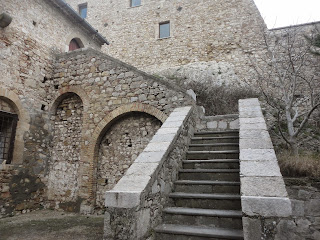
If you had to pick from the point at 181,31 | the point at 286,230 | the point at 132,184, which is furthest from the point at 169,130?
the point at 181,31

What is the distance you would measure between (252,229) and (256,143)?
152 centimetres

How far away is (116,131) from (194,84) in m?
5.06

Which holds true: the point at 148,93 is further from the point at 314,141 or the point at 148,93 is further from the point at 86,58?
the point at 314,141

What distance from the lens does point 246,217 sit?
2.36 m

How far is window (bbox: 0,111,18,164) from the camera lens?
21.0 ft

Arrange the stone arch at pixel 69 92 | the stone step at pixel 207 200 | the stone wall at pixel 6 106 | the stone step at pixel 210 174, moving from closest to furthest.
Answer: the stone step at pixel 207 200
the stone step at pixel 210 174
the stone wall at pixel 6 106
the stone arch at pixel 69 92

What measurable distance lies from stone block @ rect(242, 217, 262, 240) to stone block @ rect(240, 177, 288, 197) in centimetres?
26

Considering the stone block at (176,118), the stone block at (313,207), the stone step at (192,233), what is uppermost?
the stone block at (176,118)

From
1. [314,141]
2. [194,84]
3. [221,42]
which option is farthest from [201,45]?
[314,141]

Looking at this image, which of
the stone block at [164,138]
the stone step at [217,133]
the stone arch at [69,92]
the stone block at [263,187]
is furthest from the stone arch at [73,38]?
the stone block at [263,187]

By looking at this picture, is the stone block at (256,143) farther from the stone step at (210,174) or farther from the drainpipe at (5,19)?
the drainpipe at (5,19)

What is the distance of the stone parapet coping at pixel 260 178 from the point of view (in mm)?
2316

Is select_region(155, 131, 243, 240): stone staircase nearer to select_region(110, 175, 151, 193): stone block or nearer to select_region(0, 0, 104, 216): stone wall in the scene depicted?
select_region(110, 175, 151, 193): stone block

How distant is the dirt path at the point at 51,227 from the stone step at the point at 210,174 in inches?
71.0
